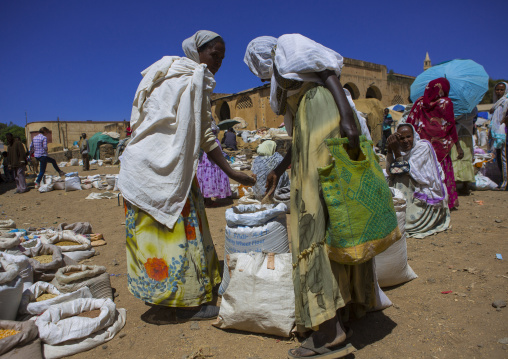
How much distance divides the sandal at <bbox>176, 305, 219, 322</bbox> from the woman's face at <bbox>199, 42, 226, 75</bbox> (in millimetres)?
1708

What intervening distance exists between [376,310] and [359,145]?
1.25m

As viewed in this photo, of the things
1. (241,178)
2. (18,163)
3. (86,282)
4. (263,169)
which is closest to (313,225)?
(241,178)

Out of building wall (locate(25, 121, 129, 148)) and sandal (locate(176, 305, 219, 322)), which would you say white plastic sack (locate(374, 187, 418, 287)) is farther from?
building wall (locate(25, 121, 129, 148))

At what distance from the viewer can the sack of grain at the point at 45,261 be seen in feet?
10.6

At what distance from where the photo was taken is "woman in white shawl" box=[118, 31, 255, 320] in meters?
2.31

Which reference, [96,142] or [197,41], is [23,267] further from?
[96,142]

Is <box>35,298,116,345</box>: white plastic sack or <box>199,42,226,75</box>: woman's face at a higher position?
<box>199,42,226,75</box>: woman's face

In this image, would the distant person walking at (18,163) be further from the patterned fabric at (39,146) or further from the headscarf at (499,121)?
the headscarf at (499,121)

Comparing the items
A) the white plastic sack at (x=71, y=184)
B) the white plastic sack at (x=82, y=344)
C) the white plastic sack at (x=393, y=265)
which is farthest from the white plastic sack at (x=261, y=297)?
the white plastic sack at (x=71, y=184)

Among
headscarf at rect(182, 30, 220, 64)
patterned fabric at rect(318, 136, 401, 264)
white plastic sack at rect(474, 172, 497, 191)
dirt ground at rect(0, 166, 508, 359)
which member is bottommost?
dirt ground at rect(0, 166, 508, 359)

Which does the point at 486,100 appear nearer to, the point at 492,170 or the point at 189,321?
the point at 492,170

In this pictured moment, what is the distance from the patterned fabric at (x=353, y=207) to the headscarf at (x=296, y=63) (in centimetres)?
42

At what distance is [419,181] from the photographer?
13.7 ft

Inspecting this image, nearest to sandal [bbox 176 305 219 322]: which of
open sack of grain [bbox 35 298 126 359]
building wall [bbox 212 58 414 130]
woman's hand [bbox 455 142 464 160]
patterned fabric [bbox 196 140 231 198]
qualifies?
open sack of grain [bbox 35 298 126 359]
